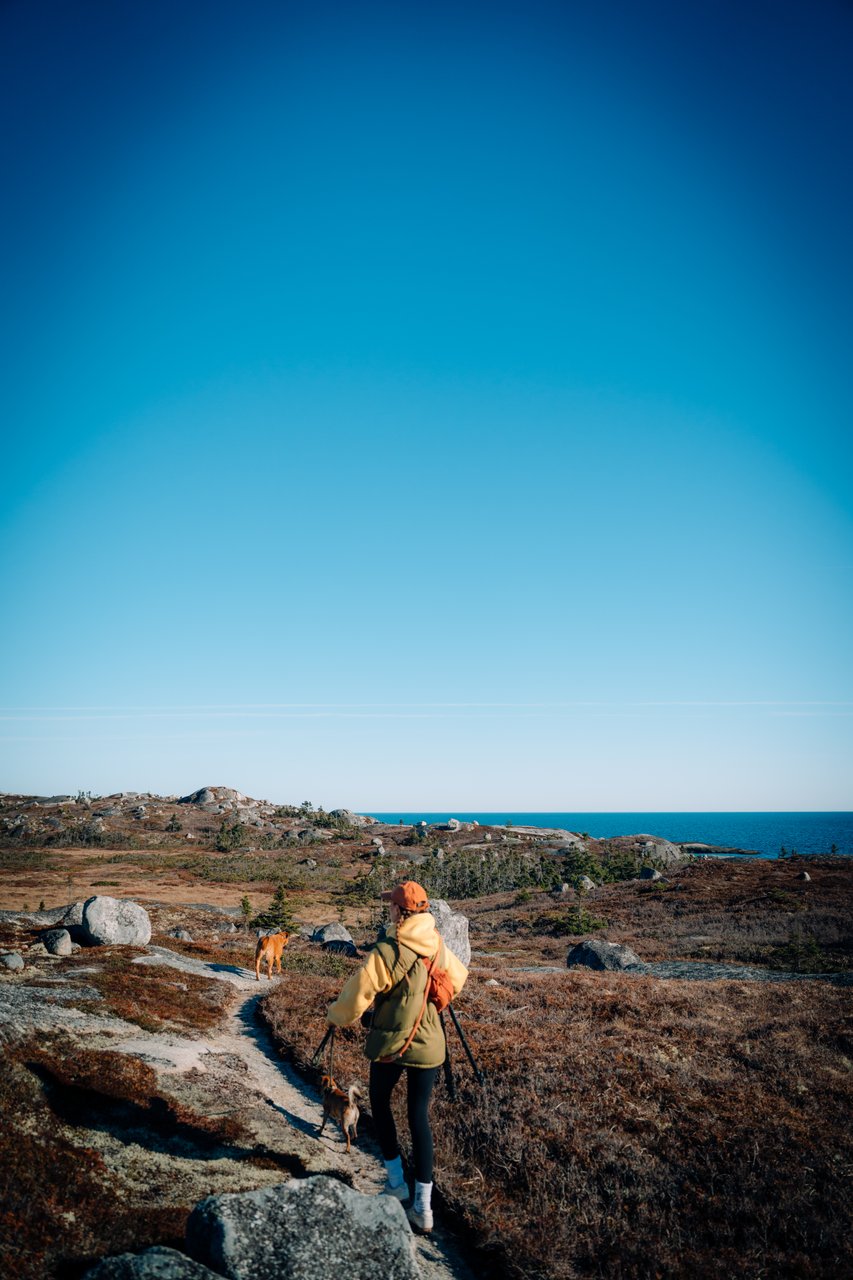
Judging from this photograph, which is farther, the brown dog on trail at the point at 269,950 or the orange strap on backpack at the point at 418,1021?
the brown dog on trail at the point at 269,950

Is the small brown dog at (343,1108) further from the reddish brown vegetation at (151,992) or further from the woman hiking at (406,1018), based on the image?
the reddish brown vegetation at (151,992)

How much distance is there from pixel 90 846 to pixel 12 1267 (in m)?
83.7

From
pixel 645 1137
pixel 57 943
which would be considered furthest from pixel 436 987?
pixel 57 943

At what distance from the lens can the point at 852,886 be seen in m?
38.4

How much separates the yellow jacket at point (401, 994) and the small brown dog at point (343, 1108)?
2712 millimetres

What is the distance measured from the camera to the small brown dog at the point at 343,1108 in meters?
7.69

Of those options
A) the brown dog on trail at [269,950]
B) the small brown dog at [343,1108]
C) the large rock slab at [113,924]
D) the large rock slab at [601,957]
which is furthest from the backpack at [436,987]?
the large rock slab at [601,957]

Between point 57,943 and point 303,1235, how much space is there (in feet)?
60.6

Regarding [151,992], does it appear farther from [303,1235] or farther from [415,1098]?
[303,1235]

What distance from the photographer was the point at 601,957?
26.0 metres

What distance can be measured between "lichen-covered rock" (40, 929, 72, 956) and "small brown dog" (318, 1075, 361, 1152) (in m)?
14.8

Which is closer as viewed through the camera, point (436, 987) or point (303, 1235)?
point (303, 1235)

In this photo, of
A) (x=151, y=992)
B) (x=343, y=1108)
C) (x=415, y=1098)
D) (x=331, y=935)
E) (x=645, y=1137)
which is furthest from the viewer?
(x=331, y=935)

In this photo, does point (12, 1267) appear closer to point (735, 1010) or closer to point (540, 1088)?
point (540, 1088)
